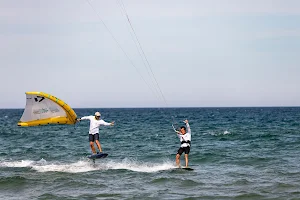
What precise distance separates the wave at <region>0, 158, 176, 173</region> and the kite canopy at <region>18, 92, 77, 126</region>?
288cm

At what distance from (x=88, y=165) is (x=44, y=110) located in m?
4.89

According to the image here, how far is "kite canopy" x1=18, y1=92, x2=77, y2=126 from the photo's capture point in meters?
19.4

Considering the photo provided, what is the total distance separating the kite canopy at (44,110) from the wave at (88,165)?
2.88 m

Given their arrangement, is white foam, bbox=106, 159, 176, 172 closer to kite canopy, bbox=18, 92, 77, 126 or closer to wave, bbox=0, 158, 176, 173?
wave, bbox=0, 158, 176, 173

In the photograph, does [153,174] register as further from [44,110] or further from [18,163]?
[18,163]

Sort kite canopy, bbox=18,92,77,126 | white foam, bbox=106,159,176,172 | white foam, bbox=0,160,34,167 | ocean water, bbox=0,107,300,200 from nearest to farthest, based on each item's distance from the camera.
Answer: ocean water, bbox=0,107,300,200 → kite canopy, bbox=18,92,77,126 → white foam, bbox=106,159,176,172 → white foam, bbox=0,160,34,167

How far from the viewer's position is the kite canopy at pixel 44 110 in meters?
19.4

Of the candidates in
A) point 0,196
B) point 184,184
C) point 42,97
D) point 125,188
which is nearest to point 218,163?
point 184,184

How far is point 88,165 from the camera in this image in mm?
23406

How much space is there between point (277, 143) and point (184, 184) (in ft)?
56.0

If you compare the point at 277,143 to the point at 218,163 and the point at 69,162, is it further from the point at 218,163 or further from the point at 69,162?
the point at 69,162

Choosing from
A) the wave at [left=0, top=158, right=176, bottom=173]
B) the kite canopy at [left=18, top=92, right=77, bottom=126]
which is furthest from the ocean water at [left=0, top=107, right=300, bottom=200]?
the kite canopy at [left=18, top=92, right=77, bottom=126]

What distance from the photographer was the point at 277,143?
3297 centimetres

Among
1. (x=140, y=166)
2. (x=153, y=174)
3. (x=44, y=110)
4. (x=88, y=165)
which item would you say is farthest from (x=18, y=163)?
(x=153, y=174)
